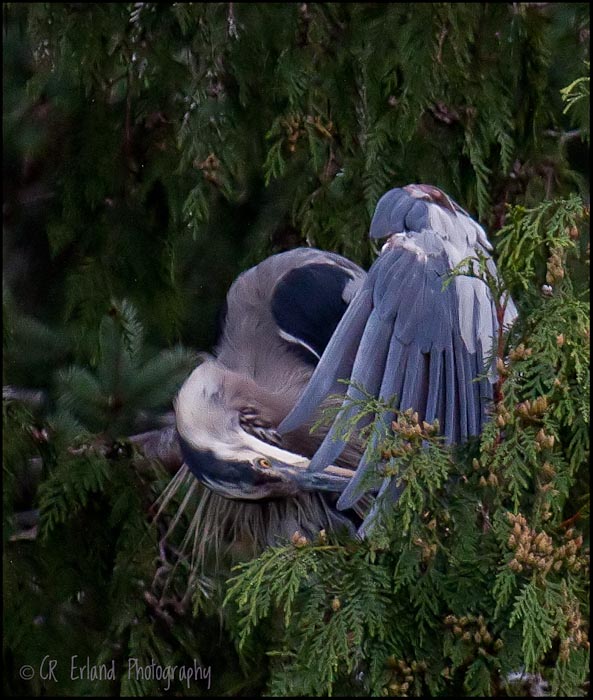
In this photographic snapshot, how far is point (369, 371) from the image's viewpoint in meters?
Result: 1.47

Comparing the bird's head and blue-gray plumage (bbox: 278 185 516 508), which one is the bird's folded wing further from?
the bird's head

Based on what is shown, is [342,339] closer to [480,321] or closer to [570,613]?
[480,321]

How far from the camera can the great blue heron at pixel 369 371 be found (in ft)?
4.79

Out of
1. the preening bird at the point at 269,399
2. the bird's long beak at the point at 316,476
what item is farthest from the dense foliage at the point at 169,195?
the bird's long beak at the point at 316,476

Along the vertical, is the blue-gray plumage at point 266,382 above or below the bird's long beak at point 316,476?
above

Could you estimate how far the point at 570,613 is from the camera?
1.09m

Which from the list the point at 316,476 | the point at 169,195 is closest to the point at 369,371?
the point at 316,476

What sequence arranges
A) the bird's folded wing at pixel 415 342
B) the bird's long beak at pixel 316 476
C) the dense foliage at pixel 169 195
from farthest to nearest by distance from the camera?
the dense foliage at pixel 169 195 → the bird's long beak at pixel 316 476 → the bird's folded wing at pixel 415 342

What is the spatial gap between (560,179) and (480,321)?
62 cm

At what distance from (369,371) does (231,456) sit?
33cm

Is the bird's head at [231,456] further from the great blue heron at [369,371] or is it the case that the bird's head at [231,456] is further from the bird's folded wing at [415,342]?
the bird's folded wing at [415,342]

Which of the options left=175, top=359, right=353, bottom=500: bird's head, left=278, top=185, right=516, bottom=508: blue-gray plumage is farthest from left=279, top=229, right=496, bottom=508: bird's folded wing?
left=175, top=359, right=353, bottom=500: bird's head

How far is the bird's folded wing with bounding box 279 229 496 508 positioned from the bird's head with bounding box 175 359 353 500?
11cm

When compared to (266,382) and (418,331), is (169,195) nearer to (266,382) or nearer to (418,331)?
(266,382)
